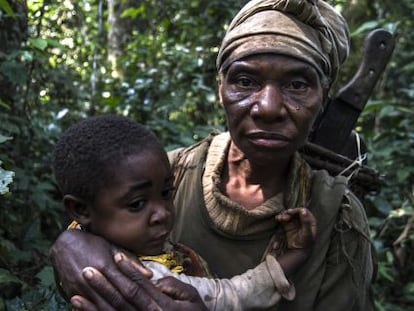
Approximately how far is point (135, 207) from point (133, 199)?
0.10 ft

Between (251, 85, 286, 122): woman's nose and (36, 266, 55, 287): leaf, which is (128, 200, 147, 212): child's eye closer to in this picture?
(251, 85, 286, 122): woman's nose

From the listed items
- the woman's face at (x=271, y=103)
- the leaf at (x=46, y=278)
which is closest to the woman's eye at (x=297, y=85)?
the woman's face at (x=271, y=103)

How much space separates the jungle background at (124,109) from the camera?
333cm

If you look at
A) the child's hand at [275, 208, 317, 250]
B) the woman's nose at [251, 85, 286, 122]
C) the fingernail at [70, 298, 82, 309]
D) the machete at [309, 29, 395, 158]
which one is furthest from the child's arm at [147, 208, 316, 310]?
the machete at [309, 29, 395, 158]

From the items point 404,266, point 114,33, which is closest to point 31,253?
point 404,266

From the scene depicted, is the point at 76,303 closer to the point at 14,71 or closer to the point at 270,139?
the point at 270,139

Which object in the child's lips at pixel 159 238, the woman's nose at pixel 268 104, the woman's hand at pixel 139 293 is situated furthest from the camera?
the woman's nose at pixel 268 104

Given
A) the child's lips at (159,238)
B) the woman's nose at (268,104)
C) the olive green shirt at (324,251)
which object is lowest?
the olive green shirt at (324,251)

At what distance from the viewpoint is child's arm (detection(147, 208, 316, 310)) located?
5.92ft

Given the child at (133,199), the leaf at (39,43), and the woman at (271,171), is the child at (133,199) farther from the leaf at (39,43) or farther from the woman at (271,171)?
the leaf at (39,43)

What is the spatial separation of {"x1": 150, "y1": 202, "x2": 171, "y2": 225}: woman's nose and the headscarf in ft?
1.91

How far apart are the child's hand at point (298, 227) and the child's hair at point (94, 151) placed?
0.51 meters

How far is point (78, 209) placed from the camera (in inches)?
72.1

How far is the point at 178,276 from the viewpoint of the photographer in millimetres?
1790
